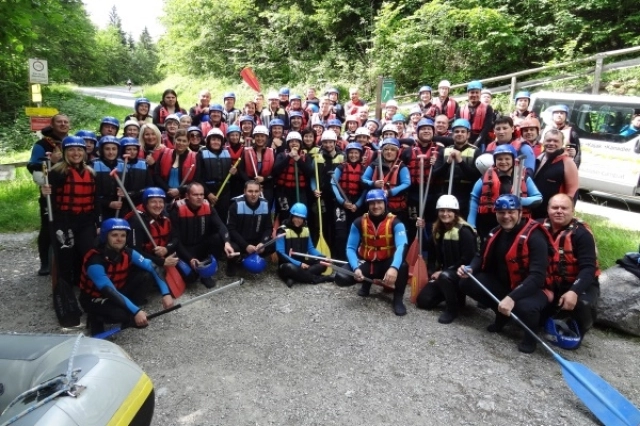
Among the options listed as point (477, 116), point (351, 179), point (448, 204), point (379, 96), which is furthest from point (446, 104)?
point (448, 204)

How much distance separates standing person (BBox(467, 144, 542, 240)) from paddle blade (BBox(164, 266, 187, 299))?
3.67 metres

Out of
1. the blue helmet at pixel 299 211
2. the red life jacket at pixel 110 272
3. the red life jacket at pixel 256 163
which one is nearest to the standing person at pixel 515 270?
the blue helmet at pixel 299 211

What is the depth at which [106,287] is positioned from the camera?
14.5ft

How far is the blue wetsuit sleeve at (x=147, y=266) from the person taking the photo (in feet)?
15.9

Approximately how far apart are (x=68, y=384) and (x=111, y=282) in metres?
2.59

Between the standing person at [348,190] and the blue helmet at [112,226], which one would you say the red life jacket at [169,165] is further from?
the standing person at [348,190]

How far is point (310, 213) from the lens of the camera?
7027mm

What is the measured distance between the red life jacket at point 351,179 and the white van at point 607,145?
229 inches

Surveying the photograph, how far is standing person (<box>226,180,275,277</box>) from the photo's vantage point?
20.2 ft

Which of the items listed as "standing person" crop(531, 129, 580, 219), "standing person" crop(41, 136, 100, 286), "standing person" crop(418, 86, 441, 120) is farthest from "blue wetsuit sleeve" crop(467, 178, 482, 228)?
"standing person" crop(41, 136, 100, 286)

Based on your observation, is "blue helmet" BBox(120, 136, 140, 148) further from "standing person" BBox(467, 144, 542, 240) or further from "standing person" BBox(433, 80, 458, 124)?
"standing person" BBox(433, 80, 458, 124)

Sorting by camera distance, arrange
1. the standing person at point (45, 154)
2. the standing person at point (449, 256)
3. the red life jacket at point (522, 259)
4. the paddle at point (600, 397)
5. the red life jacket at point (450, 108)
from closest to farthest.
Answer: the paddle at point (600, 397)
the red life jacket at point (522, 259)
the standing person at point (449, 256)
the standing person at point (45, 154)
the red life jacket at point (450, 108)

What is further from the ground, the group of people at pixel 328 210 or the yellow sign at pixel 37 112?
the yellow sign at pixel 37 112

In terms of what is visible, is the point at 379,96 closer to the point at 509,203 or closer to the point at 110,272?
the point at 509,203
